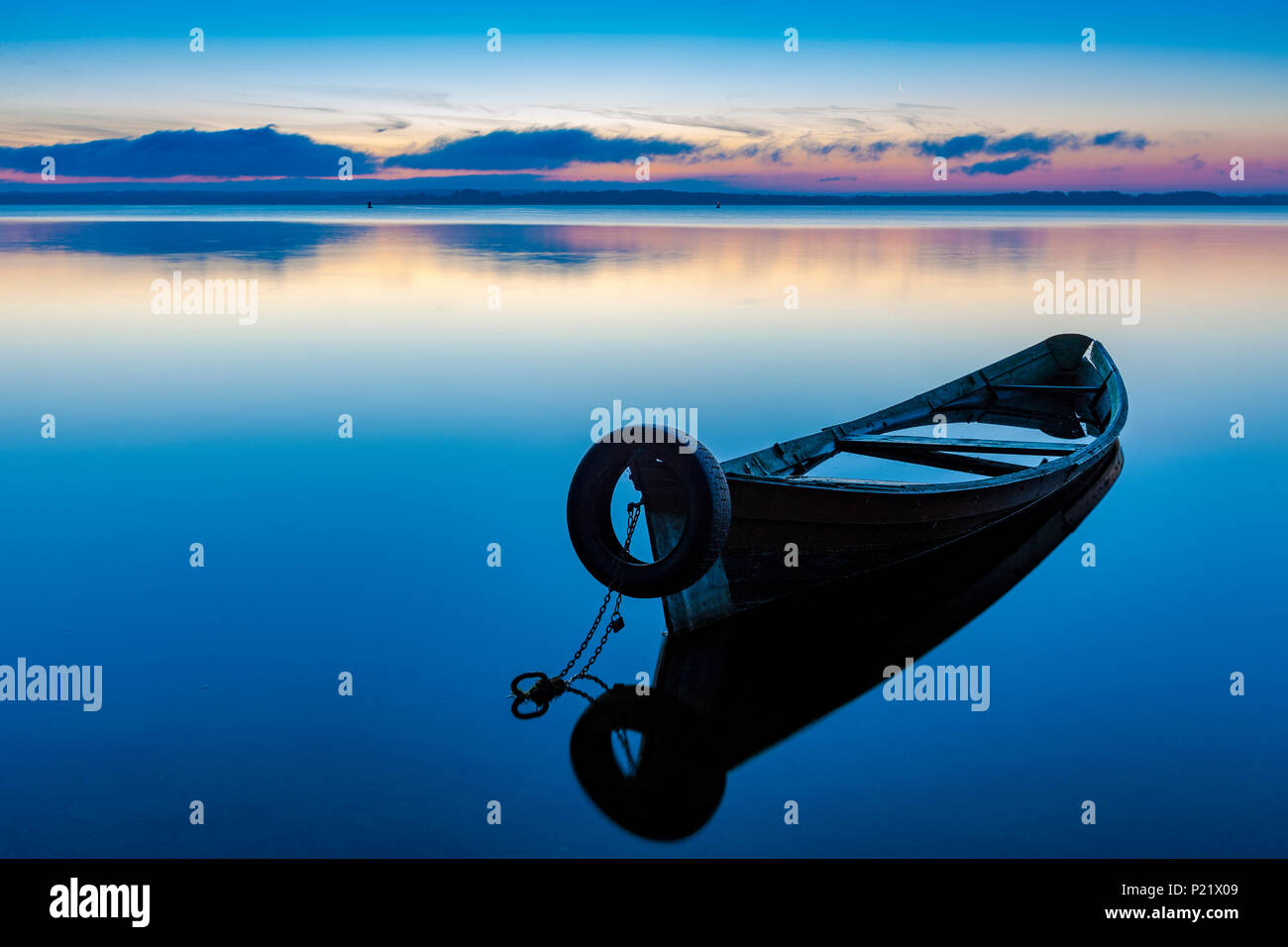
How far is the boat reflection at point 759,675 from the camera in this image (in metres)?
6.79

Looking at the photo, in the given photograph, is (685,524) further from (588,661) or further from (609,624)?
(588,661)

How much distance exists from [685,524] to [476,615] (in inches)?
84.8

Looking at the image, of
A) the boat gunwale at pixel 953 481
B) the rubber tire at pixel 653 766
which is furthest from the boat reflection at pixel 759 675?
the boat gunwale at pixel 953 481

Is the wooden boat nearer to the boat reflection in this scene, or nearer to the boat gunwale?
the boat gunwale

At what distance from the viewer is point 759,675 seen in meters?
8.13

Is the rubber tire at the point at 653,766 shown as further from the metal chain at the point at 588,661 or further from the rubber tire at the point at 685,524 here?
the rubber tire at the point at 685,524

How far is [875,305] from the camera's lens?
32.2 meters

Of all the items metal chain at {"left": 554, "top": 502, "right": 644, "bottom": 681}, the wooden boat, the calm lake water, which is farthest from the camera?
the wooden boat

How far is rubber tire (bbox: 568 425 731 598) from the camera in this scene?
25.7 ft

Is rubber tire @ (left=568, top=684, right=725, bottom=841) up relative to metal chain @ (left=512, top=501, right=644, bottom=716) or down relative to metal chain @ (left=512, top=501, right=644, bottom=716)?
down

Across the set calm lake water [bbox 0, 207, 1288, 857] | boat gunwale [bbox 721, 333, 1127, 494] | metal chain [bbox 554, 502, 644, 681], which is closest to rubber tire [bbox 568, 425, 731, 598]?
metal chain [bbox 554, 502, 644, 681]

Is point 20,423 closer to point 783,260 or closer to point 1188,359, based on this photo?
point 1188,359

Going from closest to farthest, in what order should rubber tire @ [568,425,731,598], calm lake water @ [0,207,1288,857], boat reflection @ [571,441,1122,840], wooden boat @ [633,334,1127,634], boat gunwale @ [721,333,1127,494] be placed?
1. calm lake water @ [0,207,1288,857]
2. boat reflection @ [571,441,1122,840]
3. rubber tire @ [568,425,731,598]
4. wooden boat @ [633,334,1127,634]
5. boat gunwale @ [721,333,1127,494]
